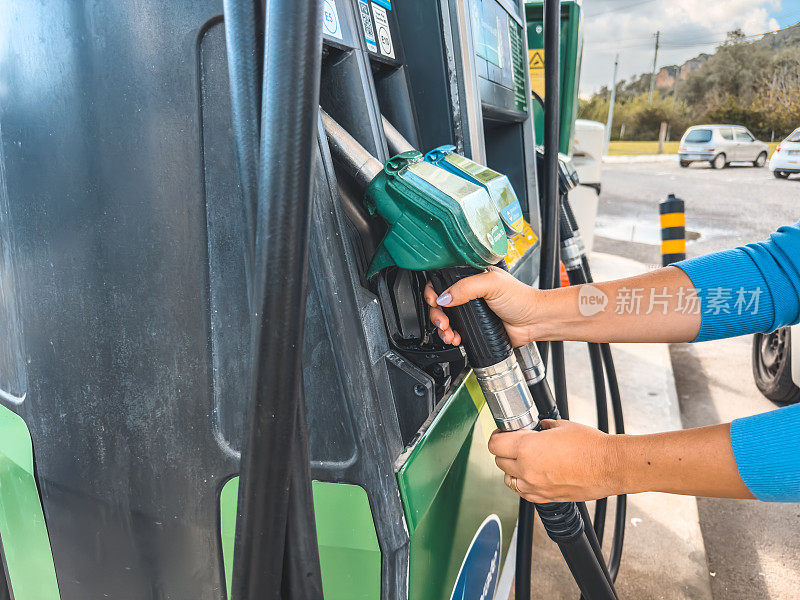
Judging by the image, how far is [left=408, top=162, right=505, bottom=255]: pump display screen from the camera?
2.26ft

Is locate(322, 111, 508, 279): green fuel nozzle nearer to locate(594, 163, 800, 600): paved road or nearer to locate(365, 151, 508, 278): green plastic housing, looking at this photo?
locate(365, 151, 508, 278): green plastic housing

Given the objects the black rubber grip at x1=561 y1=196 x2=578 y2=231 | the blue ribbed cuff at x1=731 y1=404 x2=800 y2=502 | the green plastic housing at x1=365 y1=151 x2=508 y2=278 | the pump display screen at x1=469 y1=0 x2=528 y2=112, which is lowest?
the black rubber grip at x1=561 y1=196 x2=578 y2=231

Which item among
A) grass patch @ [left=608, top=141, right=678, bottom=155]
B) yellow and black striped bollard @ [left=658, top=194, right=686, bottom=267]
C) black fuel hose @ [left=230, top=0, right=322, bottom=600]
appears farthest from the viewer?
yellow and black striped bollard @ [left=658, top=194, right=686, bottom=267]

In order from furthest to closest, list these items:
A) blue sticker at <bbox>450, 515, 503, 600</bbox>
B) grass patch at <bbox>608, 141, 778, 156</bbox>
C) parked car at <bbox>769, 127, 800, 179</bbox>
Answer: grass patch at <bbox>608, 141, 778, 156</bbox>
parked car at <bbox>769, 127, 800, 179</bbox>
blue sticker at <bbox>450, 515, 503, 600</bbox>

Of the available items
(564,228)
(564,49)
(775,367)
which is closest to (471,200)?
(564,228)

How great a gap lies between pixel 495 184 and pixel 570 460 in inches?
15.1

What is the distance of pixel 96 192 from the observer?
0.75 metres

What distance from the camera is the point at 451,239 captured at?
695 millimetres

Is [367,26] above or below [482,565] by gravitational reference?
above

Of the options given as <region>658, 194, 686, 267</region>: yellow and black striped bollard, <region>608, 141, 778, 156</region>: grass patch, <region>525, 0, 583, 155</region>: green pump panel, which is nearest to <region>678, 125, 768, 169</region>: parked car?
<region>608, 141, 778, 156</region>: grass patch

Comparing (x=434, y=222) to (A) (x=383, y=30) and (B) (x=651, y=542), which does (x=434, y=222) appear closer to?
(A) (x=383, y=30)

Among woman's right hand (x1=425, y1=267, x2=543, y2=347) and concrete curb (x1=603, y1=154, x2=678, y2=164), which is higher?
woman's right hand (x1=425, y1=267, x2=543, y2=347)

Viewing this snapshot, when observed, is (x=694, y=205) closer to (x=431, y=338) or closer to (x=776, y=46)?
(x=776, y=46)

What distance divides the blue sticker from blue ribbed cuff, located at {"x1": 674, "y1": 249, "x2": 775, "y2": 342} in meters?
0.55
